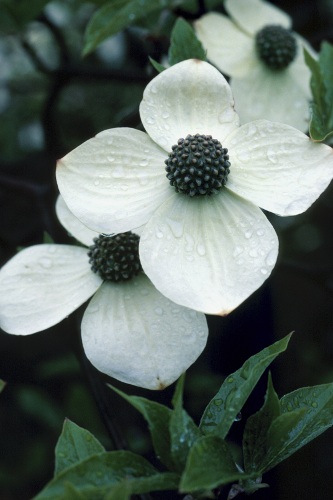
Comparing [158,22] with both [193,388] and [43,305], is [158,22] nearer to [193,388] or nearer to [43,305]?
[43,305]

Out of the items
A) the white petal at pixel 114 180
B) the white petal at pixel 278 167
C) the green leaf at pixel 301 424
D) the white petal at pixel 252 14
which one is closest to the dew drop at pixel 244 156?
the white petal at pixel 278 167

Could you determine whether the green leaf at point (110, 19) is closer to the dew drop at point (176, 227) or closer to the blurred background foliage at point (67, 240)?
the blurred background foliage at point (67, 240)

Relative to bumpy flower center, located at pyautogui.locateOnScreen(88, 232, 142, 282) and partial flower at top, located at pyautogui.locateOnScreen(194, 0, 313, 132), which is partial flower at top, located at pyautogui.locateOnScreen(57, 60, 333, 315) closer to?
bumpy flower center, located at pyautogui.locateOnScreen(88, 232, 142, 282)

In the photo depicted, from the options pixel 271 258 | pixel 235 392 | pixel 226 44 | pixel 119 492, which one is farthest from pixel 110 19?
pixel 119 492

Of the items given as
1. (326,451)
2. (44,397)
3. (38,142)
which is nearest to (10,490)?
(44,397)

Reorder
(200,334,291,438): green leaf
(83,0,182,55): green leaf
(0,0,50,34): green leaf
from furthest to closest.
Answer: (0,0,50,34): green leaf < (83,0,182,55): green leaf < (200,334,291,438): green leaf

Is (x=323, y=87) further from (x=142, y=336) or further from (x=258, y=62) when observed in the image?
(x=142, y=336)

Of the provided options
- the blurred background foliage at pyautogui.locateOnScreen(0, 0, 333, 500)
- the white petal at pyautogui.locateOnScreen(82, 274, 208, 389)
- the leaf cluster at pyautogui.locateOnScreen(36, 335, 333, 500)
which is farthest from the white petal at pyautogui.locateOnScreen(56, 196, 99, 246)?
the leaf cluster at pyautogui.locateOnScreen(36, 335, 333, 500)
